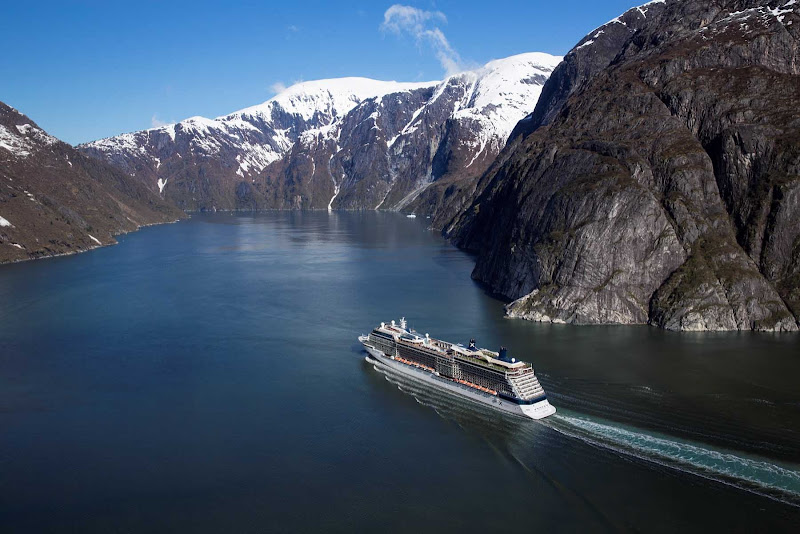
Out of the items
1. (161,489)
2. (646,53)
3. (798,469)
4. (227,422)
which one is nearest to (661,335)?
(798,469)

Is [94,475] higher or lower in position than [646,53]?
lower

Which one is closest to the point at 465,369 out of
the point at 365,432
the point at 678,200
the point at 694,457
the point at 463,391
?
the point at 463,391

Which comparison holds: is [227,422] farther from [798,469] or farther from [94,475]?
[798,469]

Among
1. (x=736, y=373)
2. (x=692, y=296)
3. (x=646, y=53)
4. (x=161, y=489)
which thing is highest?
(x=646, y=53)

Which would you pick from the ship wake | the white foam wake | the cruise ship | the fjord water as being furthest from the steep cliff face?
the white foam wake

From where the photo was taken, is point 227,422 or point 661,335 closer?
point 227,422

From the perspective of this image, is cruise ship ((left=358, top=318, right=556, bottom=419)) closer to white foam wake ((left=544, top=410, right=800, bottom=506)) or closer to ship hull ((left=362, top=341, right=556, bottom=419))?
ship hull ((left=362, top=341, right=556, bottom=419))

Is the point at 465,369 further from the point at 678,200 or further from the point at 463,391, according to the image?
the point at 678,200
